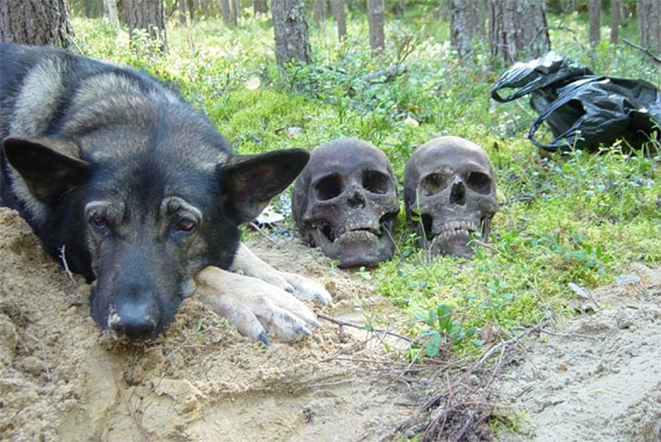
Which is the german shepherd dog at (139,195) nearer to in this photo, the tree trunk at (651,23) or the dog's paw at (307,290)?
the dog's paw at (307,290)

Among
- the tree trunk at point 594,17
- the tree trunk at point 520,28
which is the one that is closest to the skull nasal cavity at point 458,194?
the tree trunk at point 520,28

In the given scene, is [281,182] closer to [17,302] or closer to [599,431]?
[17,302]

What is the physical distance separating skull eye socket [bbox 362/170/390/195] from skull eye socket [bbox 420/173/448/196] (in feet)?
0.76

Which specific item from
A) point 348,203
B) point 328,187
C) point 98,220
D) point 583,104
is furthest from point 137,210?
point 583,104

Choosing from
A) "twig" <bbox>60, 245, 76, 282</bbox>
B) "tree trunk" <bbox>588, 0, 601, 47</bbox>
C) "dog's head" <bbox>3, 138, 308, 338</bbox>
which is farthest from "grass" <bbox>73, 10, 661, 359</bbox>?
"tree trunk" <bbox>588, 0, 601, 47</bbox>

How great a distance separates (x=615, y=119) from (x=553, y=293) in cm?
260

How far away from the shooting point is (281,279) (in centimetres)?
356

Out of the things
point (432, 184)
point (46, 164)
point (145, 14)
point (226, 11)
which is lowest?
point (432, 184)

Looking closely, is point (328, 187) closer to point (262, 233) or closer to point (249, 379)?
point (262, 233)

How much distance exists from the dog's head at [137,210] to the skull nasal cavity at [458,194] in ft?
4.49

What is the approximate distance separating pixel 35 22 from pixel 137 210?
3764 mm

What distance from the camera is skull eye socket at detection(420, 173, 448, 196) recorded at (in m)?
4.39

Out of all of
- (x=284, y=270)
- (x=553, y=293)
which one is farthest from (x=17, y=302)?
(x=553, y=293)

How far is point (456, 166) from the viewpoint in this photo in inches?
170
